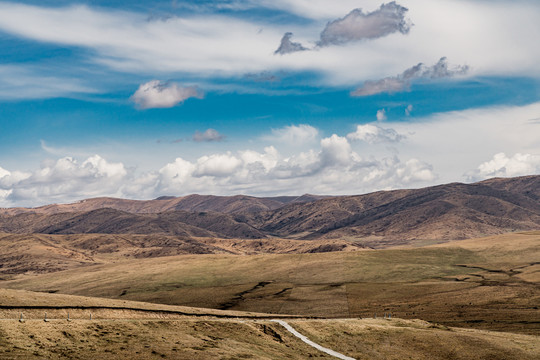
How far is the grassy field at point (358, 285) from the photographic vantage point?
107 metres

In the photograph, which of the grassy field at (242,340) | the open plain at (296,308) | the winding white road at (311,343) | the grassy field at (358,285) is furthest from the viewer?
the grassy field at (358,285)

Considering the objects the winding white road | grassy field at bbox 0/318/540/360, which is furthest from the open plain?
the winding white road

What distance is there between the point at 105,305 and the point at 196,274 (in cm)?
10428

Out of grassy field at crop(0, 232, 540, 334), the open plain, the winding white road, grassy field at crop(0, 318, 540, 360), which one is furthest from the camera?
grassy field at crop(0, 232, 540, 334)

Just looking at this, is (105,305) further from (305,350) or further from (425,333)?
(425,333)

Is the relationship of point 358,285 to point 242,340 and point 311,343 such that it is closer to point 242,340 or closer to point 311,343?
point 311,343

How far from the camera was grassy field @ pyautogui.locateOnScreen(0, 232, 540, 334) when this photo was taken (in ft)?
351

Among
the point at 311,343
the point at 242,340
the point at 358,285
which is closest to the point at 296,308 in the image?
the point at 358,285

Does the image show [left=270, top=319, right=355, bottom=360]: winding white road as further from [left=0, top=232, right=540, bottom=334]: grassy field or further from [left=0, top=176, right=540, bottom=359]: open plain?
[left=0, top=232, right=540, bottom=334]: grassy field

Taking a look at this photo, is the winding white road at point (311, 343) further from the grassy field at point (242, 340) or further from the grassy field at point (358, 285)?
the grassy field at point (358, 285)

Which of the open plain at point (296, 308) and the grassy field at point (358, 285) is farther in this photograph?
the grassy field at point (358, 285)

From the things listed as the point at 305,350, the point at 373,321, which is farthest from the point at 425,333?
the point at 305,350

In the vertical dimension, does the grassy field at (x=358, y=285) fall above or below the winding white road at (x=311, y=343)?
below

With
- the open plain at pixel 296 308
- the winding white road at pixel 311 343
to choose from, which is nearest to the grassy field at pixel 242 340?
the open plain at pixel 296 308
